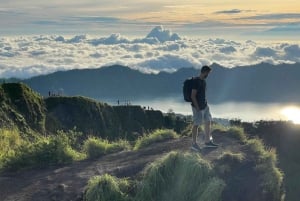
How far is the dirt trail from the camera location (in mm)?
12391

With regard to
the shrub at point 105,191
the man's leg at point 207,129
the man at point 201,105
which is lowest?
the shrub at point 105,191

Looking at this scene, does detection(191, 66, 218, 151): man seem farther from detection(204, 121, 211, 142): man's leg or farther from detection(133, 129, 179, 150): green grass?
detection(133, 129, 179, 150): green grass

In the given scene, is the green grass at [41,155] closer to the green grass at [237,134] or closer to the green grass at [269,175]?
the green grass at [237,134]

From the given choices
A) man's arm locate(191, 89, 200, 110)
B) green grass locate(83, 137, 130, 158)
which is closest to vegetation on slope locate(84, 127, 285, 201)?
man's arm locate(191, 89, 200, 110)

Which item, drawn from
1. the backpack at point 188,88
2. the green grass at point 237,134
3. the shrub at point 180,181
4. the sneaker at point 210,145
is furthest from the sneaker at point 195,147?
the shrub at point 180,181

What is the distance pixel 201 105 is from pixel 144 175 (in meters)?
3.58

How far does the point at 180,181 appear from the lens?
37.3 ft

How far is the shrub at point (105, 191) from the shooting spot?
11.1 m

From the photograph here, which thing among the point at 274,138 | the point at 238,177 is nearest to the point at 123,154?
the point at 238,177

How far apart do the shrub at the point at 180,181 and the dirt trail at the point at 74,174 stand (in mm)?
1656

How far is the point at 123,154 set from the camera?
1622 centimetres

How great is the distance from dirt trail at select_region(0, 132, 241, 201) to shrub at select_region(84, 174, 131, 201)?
0.78m

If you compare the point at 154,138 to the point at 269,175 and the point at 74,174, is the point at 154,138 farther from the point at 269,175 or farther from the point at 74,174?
the point at 269,175

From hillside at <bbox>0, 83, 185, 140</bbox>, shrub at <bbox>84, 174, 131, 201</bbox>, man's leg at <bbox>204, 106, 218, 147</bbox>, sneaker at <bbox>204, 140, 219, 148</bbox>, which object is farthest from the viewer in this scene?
hillside at <bbox>0, 83, 185, 140</bbox>
